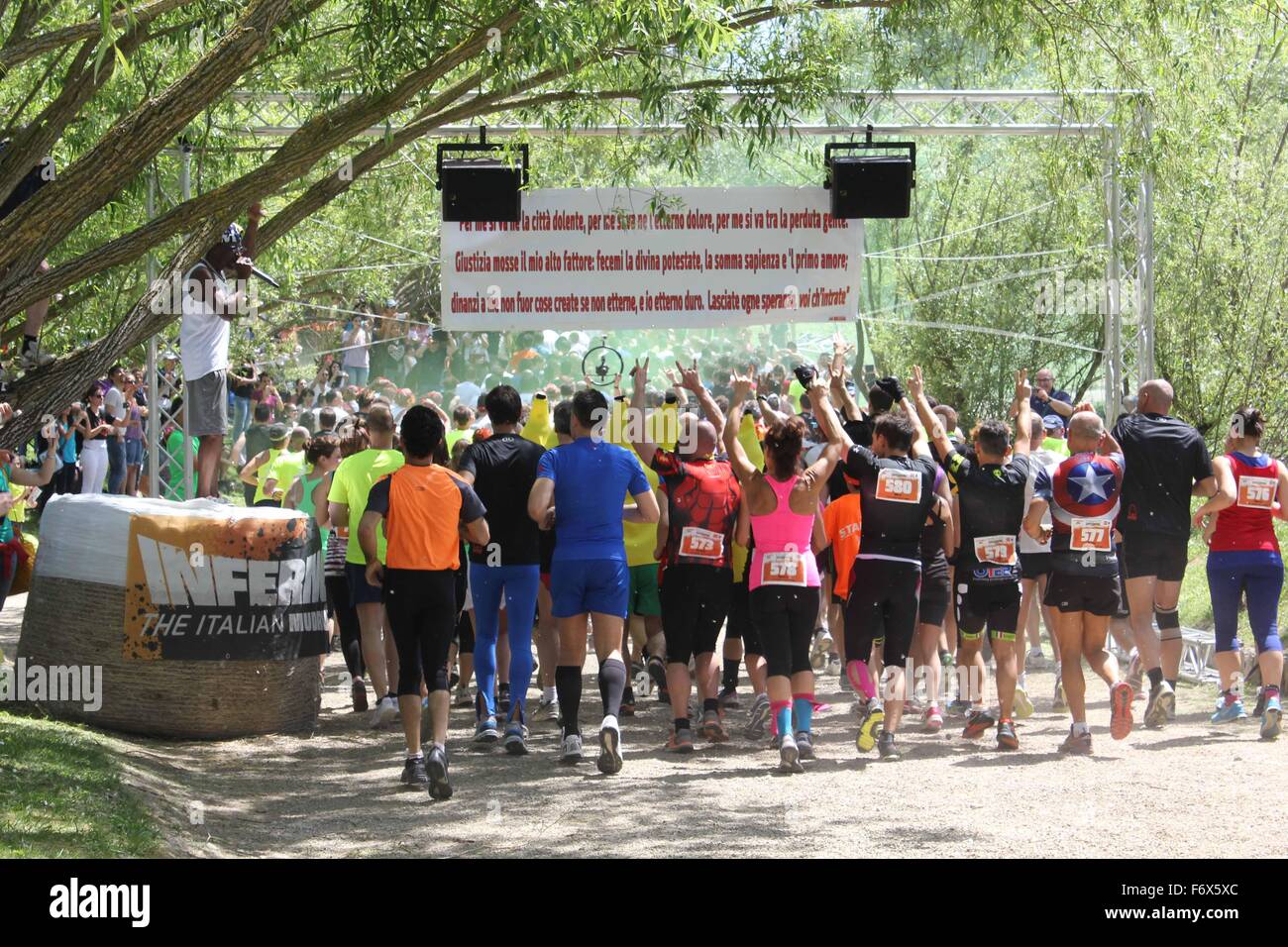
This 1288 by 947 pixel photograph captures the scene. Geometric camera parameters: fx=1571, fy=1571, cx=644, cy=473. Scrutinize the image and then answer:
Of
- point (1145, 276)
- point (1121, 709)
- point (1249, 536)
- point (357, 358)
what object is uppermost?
point (357, 358)

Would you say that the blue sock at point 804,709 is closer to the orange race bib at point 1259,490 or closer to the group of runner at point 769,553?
the group of runner at point 769,553

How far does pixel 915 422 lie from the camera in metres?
9.40

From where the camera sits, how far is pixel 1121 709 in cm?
943

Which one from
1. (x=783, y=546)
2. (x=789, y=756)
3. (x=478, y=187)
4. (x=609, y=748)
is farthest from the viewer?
(x=478, y=187)

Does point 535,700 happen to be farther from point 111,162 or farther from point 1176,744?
point 111,162

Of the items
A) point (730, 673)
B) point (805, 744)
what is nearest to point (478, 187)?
point (730, 673)

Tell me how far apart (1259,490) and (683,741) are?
159 inches

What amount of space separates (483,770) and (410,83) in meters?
3.81

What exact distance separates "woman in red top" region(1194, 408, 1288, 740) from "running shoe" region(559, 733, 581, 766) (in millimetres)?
4183

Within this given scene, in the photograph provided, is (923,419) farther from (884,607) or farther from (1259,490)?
(1259,490)

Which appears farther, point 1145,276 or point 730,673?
point 1145,276

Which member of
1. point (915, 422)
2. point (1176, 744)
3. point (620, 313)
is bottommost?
point (1176, 744)

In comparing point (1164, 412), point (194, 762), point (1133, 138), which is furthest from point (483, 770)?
point (1133, 138)
